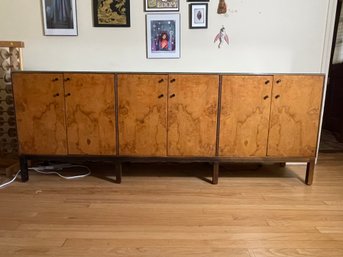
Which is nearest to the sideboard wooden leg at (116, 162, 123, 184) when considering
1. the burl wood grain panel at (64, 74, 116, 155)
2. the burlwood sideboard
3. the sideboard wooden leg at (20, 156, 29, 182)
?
the burlwood sideboard

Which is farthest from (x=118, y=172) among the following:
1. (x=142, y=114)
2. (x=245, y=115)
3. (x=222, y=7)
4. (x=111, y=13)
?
(x=222, y=7)

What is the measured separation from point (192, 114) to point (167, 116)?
18cm

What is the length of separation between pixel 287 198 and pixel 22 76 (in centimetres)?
207

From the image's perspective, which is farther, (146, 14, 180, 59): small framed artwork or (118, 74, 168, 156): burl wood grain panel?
(146, 14, 180, 59): small framed artwork

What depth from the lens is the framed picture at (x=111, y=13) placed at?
7.88 ft

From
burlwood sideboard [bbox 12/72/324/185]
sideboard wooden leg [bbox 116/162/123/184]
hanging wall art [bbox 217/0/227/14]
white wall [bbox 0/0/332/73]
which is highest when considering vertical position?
hanging wall art [bbox 217/0/227/14]

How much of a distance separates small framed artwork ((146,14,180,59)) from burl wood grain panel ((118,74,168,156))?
1.67 ft

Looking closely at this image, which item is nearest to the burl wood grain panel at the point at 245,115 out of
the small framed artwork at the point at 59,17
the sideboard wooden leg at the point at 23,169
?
the small framed artwork at the point at 59,17

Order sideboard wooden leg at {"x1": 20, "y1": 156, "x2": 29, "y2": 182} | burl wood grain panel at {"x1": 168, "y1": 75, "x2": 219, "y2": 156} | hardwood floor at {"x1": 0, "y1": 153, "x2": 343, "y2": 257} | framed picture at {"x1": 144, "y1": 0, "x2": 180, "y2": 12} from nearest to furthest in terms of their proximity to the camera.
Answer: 1. hardwood floor at {"x1": 0, "y1": 153, "x2": 343, "y2": 257}
2. burl wood grain panel at {"x1": 168, "y1": 75, "x2": 219, "y2": 156}
3. sideboard wooden leg at {"x1": 20, "y1": 156, "x2": 29, "y2": 182}
4. framed picture at {"x1": 144, "y1": 0, "x2": 180, "y2": 12}

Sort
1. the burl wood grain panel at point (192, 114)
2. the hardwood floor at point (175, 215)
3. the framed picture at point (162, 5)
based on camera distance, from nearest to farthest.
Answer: the hardwood floor at point (175, 215) < the burl wood grain panel at point (192, 114) < the framed picture at point (162, 5)

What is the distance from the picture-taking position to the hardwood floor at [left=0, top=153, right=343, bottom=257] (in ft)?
4.76

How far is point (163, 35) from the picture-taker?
2.44 metres

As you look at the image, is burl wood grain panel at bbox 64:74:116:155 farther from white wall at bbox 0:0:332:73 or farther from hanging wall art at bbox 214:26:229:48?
hanging wall art at bbox 214:26:229:48

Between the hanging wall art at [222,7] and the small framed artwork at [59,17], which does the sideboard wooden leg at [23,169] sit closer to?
the small framed artwork at [59,17]
